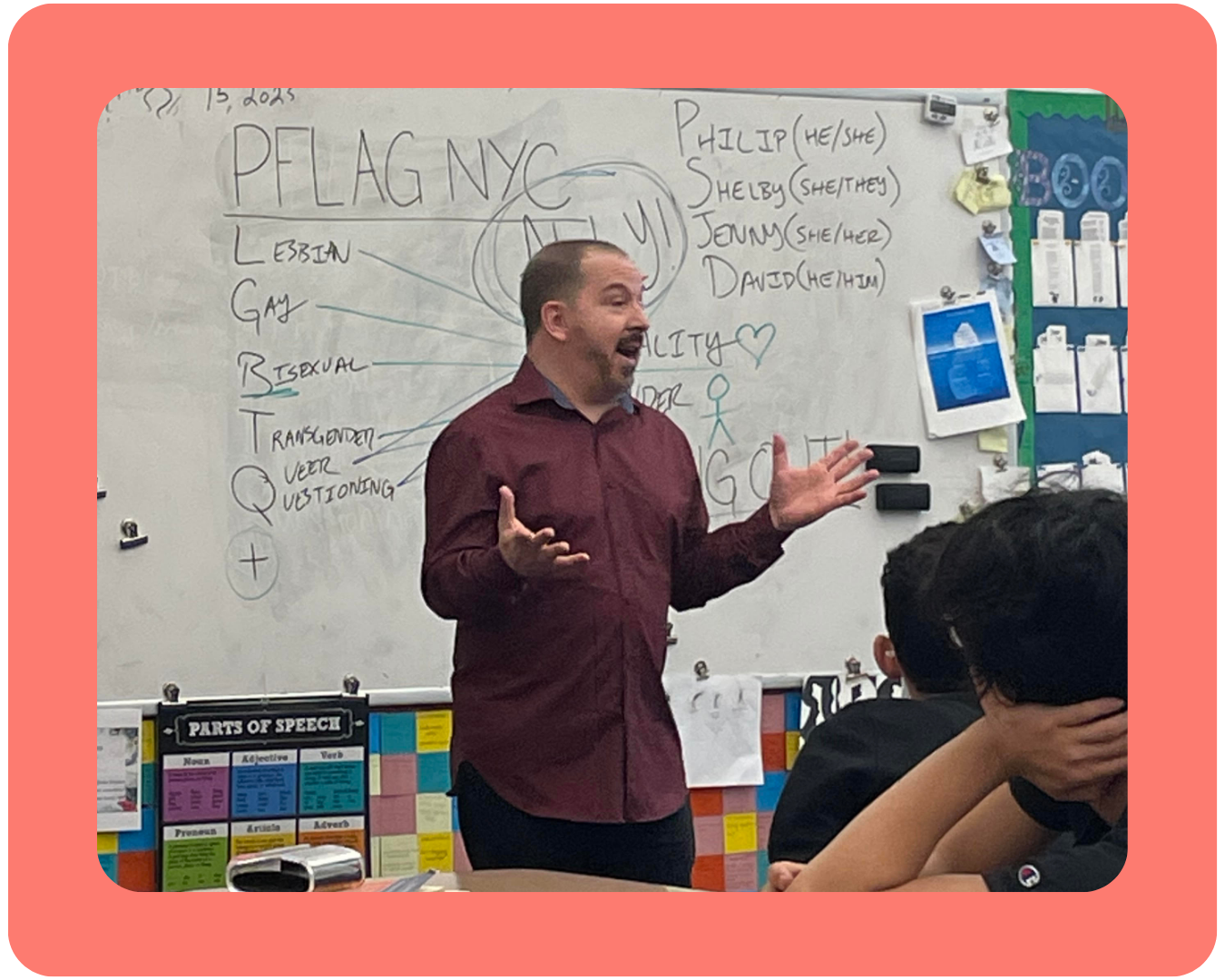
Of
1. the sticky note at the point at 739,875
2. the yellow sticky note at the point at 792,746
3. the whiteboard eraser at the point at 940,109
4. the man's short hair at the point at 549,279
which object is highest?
the whiteboard eraser at the point at 940,109


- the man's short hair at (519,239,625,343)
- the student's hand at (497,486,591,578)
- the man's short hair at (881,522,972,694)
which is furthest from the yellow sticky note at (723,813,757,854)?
the man's short hair at (519,239,625,343)

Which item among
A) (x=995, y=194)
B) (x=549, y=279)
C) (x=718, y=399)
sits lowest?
(x=718, y=399)

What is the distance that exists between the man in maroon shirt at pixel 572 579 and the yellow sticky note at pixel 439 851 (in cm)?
2

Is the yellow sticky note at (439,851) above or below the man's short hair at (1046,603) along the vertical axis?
below

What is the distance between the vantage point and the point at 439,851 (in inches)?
65.1

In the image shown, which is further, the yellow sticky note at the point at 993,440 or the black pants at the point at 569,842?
the yellow sticky note at the point at 993,440

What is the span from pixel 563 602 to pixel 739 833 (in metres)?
0.34

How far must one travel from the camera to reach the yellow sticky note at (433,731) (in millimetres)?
1651

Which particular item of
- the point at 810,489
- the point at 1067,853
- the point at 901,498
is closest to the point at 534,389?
the point at 810,489

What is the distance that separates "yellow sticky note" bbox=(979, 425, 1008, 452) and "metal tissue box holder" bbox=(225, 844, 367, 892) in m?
0.86

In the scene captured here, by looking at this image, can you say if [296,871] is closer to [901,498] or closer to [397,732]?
[397,732]

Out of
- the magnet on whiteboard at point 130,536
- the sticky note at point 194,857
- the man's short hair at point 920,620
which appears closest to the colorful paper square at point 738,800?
the man's short hair at point 920,620

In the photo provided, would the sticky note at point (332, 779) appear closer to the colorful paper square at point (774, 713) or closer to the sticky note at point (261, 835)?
the sticky note at point (261, 835)

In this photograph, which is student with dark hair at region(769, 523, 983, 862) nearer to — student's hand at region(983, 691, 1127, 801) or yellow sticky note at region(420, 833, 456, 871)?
student's hand at region(983, 691, 1127, 801)
